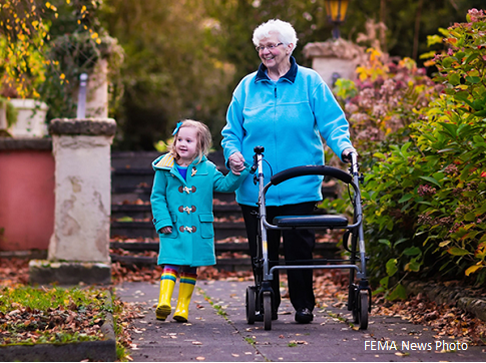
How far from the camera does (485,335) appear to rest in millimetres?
4133

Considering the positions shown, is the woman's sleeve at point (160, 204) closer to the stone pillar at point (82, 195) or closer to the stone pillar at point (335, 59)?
the stone pillar at point (82, 195)

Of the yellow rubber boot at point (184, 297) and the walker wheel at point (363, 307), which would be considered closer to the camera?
the walker wheel at point (363, 307)

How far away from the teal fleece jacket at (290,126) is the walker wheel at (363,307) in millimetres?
800

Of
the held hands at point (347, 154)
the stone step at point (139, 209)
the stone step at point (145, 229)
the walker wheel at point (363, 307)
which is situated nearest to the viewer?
the walker wheel at point (363, 307)

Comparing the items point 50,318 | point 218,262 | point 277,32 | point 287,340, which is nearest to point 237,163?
point 277,32

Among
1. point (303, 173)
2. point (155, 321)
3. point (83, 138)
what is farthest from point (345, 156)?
point (83, 138)

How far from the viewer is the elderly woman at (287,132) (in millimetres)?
4770

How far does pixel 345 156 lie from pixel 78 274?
12.3 feet

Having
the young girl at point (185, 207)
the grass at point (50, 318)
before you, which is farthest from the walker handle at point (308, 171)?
the grass at point (50, 318)

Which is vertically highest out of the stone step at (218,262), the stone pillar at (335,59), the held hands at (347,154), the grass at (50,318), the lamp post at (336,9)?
the lamp post at (336,9)

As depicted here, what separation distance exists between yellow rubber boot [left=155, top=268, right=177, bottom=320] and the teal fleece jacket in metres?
0.77

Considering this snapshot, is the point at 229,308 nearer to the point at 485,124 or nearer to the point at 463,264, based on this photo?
the point at 463,264

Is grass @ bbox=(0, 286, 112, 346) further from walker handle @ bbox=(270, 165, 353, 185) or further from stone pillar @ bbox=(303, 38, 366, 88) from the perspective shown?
stone pillar @ bbox=(303, 38, 366, 88)

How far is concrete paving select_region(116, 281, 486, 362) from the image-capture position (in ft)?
12.1
